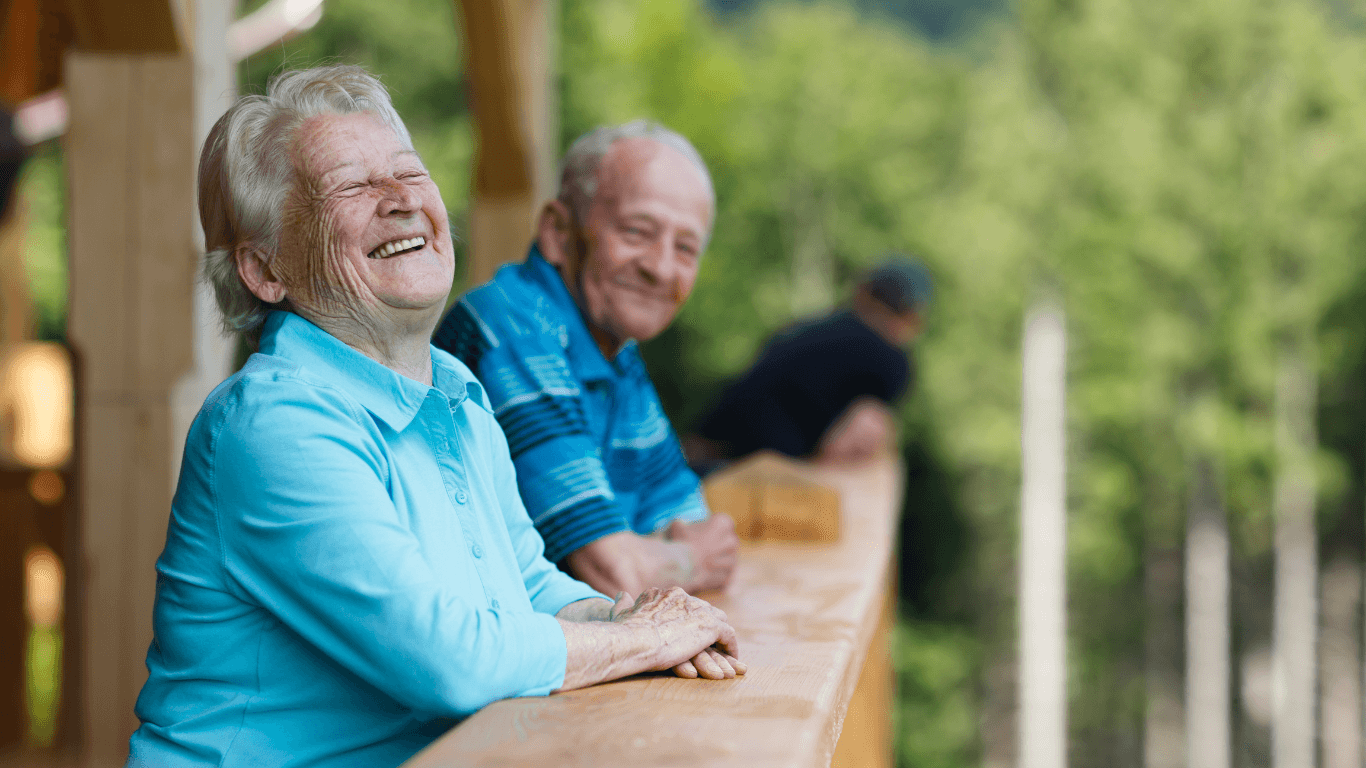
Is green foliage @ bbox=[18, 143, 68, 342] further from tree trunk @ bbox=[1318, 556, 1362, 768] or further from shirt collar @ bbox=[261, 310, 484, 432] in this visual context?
tree trunk @ bbox=[1318, 556, 1362, 768]

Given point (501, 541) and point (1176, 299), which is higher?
point (1176, 299)

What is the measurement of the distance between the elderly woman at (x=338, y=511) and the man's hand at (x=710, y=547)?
51 cm

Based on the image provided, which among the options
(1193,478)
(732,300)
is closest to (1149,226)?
(1193,478)

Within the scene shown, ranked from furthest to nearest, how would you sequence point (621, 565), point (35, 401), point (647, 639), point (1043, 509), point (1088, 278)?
point (1043, 509) → point (1088, 278) → point (35, 401) → point (621, 565) → point (647, 639)

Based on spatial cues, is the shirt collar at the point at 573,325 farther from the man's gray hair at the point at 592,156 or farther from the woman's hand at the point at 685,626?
the woman's hand at the point at 685,626

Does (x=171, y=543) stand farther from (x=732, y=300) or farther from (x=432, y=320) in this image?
(x=732, y=300)

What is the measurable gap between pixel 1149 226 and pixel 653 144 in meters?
18.0

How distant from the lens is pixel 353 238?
126cm

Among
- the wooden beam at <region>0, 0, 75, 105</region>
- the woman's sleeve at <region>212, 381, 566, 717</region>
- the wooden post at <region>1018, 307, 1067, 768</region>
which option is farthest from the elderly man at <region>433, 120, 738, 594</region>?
the wooden post at <region>1018, 307, 1067, 768</region>

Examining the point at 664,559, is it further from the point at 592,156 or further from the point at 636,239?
the point at 592,156

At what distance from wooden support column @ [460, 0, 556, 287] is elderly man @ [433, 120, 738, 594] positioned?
2.61 meters

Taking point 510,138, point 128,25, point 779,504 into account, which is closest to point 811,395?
point 510,138

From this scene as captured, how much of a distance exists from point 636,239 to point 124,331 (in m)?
1.28

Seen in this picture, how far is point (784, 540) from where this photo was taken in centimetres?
263
